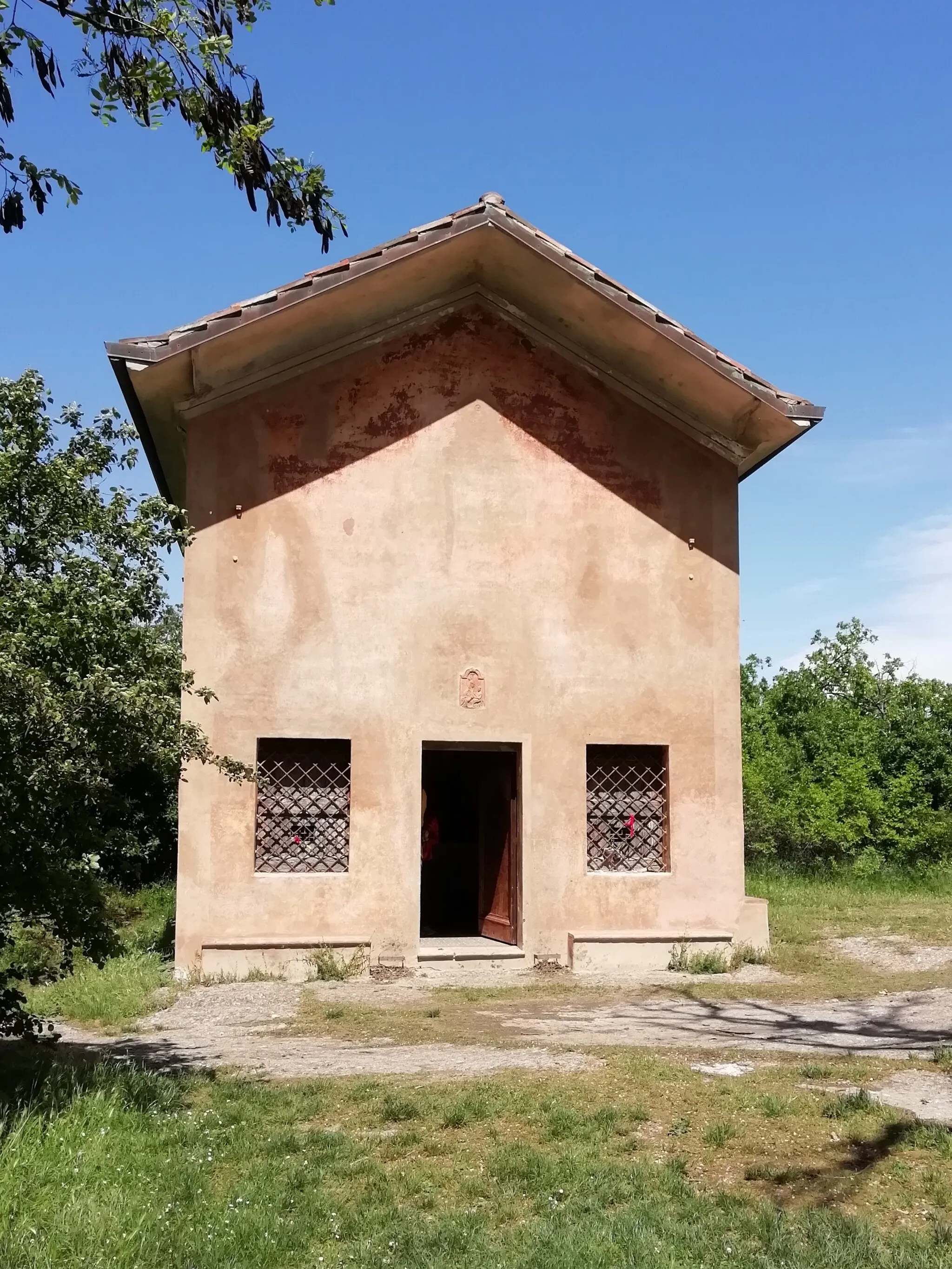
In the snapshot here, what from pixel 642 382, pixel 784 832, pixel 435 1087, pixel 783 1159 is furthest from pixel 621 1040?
pixel 784 832

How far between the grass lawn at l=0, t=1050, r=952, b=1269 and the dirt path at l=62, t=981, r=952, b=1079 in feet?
2.82

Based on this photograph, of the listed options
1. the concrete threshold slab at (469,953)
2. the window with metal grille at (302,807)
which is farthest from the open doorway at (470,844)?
the window with metal grille at (302,807)

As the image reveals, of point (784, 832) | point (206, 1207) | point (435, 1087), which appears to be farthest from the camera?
point (784, 832)

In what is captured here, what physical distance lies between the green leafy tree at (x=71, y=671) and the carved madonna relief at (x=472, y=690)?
5.59m

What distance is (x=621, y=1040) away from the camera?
830cm

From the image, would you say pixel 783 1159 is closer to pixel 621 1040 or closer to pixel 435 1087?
pixel 435 1087

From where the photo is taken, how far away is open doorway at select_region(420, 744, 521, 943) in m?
12.3

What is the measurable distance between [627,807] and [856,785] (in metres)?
12.0

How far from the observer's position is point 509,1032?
8.75 meters

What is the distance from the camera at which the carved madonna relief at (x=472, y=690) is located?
11.9 m

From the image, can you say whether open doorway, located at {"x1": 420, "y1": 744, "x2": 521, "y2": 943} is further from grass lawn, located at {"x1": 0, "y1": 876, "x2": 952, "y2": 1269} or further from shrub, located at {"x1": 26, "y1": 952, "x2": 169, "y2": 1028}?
grass lawn, located at {"x1": 0, "y1": 876, "x2": 952, "y2": 1269}

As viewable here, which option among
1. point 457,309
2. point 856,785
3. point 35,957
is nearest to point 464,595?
point 457,309

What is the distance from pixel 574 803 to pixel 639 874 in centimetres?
103

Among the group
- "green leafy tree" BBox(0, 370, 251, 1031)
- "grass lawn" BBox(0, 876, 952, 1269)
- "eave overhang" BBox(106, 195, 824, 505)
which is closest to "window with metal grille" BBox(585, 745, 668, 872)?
"eave overhang" BBox(106, 195, 824, 505)
